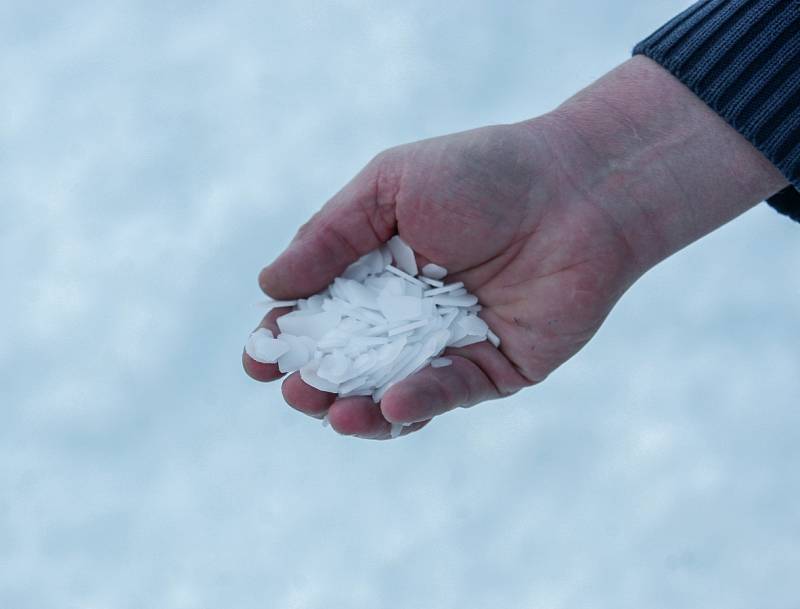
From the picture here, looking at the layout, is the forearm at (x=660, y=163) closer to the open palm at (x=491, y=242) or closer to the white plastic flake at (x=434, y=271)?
the open palm at (x=491, y=242)

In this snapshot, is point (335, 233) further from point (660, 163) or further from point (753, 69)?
point (753, 69)

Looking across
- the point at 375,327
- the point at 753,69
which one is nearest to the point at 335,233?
the point at 375,327

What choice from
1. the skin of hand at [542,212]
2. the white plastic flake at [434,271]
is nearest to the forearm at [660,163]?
the skin of hand at [542,212]

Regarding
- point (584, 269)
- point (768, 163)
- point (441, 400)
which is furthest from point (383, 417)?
point (768, 163)

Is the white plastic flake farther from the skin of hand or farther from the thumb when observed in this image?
the thumb

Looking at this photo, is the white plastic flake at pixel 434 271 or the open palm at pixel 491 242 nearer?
the open palm at pixel 491 242
